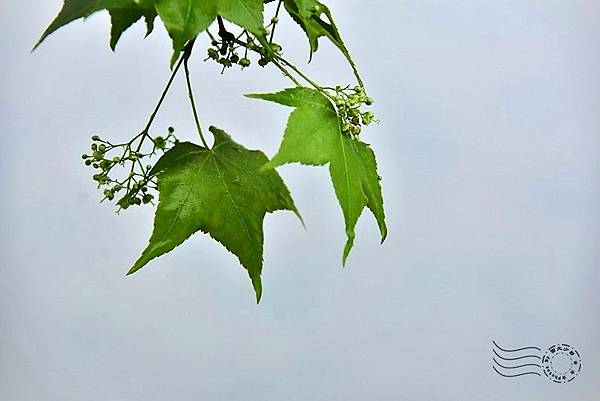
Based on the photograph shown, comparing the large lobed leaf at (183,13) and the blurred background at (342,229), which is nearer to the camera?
the large lobed leaf at (183,13)

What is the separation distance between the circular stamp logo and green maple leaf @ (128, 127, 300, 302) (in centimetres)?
132

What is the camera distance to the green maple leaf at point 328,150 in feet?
1.31

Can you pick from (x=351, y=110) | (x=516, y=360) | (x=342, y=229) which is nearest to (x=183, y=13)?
(x=351, y=110)

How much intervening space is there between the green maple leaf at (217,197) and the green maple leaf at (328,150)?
44 mm

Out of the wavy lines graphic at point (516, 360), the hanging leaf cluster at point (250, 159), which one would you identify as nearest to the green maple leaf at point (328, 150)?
the hanging leaf cluster at point (250, 159)

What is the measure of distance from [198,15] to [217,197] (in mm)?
121

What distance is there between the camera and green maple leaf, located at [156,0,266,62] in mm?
359

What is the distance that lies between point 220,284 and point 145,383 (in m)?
0.23

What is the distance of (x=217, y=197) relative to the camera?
1.52ft

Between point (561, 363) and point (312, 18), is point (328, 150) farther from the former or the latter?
point (561, 363)

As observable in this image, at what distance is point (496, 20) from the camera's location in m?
1.62

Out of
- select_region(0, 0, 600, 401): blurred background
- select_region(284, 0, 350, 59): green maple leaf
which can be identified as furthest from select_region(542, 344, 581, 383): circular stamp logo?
select_region(284, 0, 350, 59): green maple leaf

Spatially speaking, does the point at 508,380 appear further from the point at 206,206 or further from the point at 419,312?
the point at 206,206

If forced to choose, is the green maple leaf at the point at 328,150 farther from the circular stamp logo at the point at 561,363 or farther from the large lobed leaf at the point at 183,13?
the circular stamp logo at the point at 561,363
